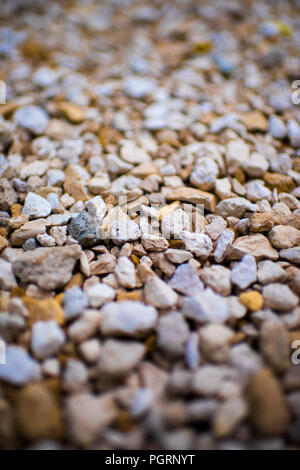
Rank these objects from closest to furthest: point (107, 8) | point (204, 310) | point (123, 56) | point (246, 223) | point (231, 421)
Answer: point (231, 421), point (204, 310), point (246, 223), point (123, 56), point (107, 8)

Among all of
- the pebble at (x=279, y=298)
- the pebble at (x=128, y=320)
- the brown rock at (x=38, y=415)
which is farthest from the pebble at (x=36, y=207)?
the pebble at (x=279, y=298)

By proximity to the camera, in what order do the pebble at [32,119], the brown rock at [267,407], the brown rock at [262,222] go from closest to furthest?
1. the brown rock at [267,407]
2. the brown rock at [262,222]
3. the pebble at [32,119]

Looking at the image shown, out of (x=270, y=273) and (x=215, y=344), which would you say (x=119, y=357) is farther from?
(x=270, y=273)

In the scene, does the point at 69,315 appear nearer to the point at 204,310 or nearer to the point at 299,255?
the point at 204,310

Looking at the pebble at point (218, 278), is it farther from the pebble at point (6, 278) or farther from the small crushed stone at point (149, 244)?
the pebble at point (6, 278)

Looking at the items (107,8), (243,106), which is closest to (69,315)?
(243,106)

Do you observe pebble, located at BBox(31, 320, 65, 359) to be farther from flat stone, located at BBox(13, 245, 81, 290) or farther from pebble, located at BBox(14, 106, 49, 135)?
pebble, located at BBox(14, 106, 49, 135)
